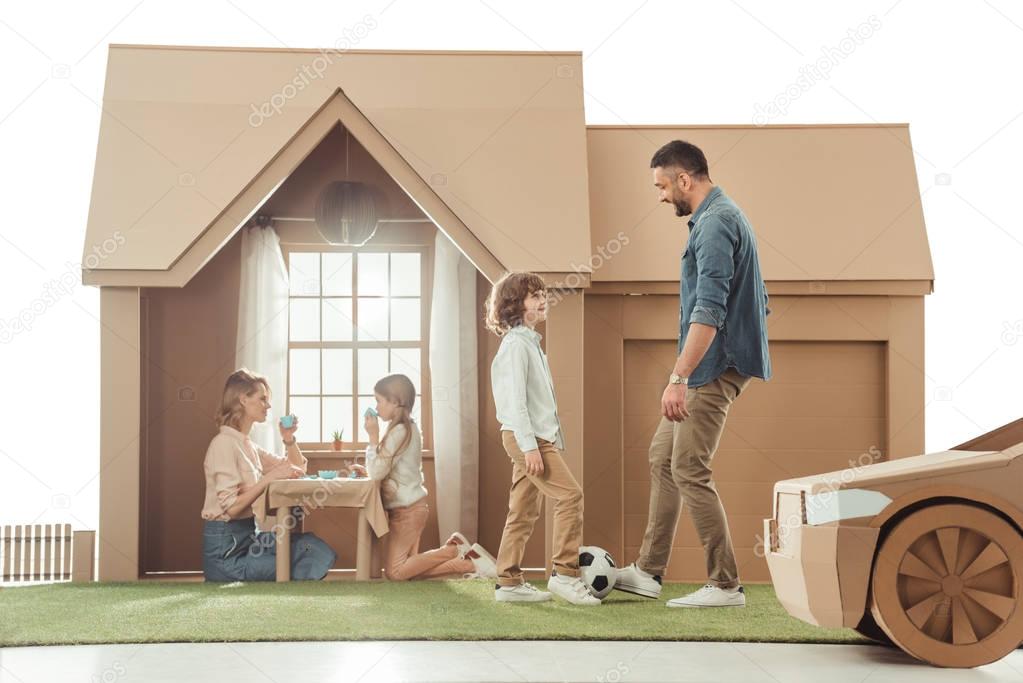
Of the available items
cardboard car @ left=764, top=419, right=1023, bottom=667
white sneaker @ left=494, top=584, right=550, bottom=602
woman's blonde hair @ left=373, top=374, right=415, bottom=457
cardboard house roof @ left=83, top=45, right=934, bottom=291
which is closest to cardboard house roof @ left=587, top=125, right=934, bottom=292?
cardboard house roof @ left=83, top=45, right=934, bottom=291

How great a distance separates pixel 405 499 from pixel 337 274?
7.99 feet

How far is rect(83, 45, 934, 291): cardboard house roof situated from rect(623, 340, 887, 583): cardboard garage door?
62 cm

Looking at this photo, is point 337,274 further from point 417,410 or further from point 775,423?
point 775,423

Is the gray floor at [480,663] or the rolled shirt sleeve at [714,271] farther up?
the rolled shirt sleeve at [714,271]

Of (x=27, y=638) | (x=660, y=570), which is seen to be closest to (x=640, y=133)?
(x=660, y=570)

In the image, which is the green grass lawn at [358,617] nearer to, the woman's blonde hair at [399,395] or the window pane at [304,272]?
the woman's blonde hair at [399,395]

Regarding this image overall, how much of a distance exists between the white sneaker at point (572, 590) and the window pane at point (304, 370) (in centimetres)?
406

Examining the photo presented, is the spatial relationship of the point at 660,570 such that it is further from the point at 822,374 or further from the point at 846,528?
the point at 822,374

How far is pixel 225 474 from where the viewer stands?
26.0ft

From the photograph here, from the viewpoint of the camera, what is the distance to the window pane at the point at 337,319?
9719 mm

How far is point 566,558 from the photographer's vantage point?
6301 mm

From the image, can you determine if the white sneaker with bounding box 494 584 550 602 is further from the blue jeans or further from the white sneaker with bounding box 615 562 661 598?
the blue jeans

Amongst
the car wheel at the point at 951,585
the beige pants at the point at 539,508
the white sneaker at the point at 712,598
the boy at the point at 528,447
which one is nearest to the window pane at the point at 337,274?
the boy at the point at 528,447

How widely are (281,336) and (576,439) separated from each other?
2.97m
